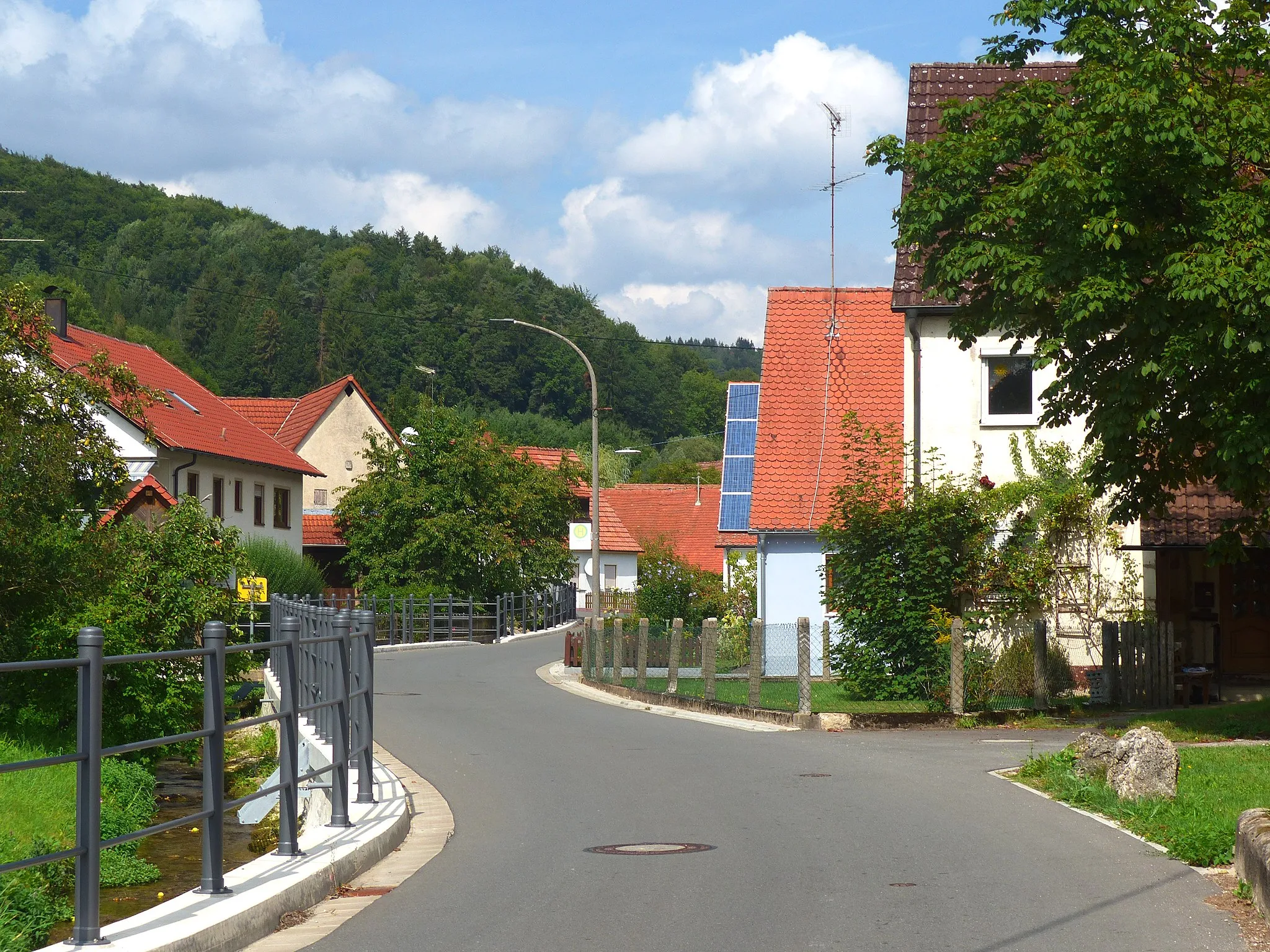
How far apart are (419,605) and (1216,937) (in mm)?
41591

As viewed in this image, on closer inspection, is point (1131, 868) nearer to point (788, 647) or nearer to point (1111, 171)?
point (1111, 171)

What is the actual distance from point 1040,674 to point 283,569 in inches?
1111

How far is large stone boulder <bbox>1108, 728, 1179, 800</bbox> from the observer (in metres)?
11.2

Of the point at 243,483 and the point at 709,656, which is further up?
the point at 243,483

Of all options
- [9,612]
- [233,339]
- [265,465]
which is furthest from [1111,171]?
[233,339]

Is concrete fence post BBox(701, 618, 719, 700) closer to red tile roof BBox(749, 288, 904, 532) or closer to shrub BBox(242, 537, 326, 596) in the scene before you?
red tile roof BBox(749, 288, 904, 532)

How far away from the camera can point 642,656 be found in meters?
25.2

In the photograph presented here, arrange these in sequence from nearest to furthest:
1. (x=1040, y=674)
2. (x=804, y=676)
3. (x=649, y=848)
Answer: (x=649, y=848)
(x=804, y=676)
(x=1040, y=674)

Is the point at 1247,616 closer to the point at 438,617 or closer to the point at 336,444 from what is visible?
the point at 438,617

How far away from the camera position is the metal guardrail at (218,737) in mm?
6012

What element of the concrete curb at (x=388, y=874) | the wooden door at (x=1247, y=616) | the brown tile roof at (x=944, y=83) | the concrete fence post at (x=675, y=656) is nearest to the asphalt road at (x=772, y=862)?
the concrete curb at (x=388, y=874)

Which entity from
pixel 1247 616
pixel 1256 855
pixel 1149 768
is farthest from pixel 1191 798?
pixel 1247 616

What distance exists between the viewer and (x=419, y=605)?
4753 centimetres

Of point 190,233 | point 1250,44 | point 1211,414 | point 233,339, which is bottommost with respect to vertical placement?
point 1211,414
